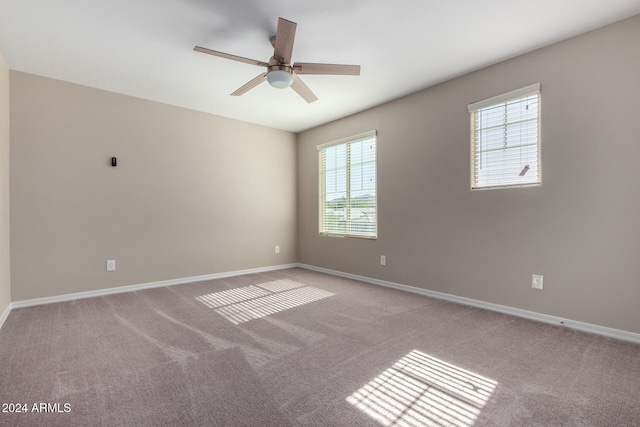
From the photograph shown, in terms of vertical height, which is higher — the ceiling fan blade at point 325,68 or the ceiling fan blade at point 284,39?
the ceiling fan blade at point 284,39

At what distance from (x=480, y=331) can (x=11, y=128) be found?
16.6 feet

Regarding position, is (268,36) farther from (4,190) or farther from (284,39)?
(4,190)

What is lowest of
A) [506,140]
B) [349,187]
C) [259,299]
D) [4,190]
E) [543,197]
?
[259,299]

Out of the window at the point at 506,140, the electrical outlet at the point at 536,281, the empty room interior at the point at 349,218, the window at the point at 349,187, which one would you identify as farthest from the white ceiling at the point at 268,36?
the electrical outlet at the point at 536,281

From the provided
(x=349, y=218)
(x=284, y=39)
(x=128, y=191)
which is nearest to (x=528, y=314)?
(x=349, y=218)

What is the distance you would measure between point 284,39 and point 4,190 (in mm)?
3163

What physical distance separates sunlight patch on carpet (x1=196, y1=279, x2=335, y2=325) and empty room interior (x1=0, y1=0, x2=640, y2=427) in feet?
0.14

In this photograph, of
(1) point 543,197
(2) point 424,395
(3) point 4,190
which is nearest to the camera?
(2) point 424,395

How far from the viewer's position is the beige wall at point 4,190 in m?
2.86

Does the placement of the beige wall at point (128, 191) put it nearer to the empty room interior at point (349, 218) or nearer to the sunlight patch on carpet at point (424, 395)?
the empty room interior at point (349, 218)

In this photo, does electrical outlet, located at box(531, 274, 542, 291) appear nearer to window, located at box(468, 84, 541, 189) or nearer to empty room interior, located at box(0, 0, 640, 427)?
empty room interior, located at box(0, 0, 640, 427)

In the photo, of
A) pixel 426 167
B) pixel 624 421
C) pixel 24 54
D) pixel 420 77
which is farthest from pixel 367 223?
pixel 24 54

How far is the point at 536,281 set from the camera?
2.81m

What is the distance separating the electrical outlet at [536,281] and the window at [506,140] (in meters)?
0.87
